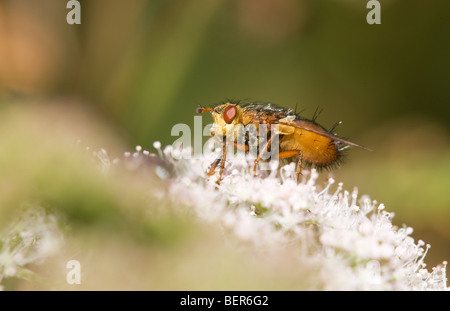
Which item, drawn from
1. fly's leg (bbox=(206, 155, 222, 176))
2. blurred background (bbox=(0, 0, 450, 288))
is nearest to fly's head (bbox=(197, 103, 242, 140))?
fly's leg (bbox=(206, 155, 222, 176))

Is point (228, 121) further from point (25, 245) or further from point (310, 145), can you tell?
point (25, 245)

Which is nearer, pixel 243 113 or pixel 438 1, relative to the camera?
pixel 243 113

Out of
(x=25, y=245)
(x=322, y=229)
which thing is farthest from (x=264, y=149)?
(x=25, y=245)

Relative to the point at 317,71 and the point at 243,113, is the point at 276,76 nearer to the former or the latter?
the point at 317,71

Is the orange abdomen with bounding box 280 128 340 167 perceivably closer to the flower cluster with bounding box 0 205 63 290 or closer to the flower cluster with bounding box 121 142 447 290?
the flower cluster with bounding box 121 142 447 290
